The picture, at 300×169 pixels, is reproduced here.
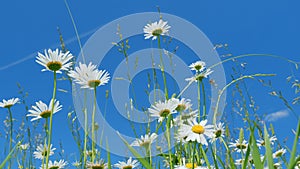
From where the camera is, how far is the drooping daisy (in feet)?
6.09

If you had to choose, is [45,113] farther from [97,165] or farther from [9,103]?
[9,103]

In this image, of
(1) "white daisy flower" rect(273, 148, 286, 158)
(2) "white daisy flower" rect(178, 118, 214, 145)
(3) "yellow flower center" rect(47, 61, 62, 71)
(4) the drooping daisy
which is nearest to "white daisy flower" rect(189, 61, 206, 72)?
(4) the drooping daisy

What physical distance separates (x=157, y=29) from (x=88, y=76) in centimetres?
74

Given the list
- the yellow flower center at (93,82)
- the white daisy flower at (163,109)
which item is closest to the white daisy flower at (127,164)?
the white daisy flower at (163,109)

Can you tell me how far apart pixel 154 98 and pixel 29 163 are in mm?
636

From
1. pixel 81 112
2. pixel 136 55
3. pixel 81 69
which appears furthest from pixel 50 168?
pixel 81 69

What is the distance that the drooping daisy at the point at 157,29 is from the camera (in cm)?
186

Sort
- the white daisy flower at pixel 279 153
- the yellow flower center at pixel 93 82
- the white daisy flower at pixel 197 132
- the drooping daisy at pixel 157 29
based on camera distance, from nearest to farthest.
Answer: the white daisy flower at pixel 197 132
the yellow flower center at pixel 93 82
the white daisy flower at pixel 279 153
the drooping daisy at pixel 157 29

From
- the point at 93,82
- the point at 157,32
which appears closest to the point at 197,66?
the point at 157,32

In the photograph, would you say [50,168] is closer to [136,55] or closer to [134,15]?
[136,55]

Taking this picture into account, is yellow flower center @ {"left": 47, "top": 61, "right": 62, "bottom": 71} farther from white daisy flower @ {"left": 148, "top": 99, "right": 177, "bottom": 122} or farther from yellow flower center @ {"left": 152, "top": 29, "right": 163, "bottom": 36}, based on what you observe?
yellow flower center @ {"left": 152, "top": 29, "right": 163, "bottom": 36}

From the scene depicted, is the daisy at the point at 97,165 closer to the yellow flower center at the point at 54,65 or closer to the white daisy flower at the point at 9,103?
the yellow flower center at the point at 54,65

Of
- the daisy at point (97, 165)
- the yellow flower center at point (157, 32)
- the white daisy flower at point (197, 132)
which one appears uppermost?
the yellow flower center at point (157, 32)

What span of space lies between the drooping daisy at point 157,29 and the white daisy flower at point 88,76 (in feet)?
2.25
